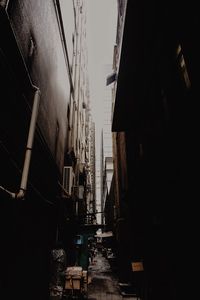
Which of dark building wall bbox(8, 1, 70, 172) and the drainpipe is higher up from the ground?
dark building wall bbox(8, 1, 70, 172)

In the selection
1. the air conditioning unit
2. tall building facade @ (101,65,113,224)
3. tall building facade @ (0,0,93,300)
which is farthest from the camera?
tall building facade @ (101,65,113,224)

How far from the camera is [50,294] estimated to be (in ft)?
32.6

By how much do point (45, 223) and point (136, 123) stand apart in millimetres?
7251

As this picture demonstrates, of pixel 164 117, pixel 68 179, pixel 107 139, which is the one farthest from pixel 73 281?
pixel 107 139

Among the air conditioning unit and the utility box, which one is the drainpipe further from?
the utility box

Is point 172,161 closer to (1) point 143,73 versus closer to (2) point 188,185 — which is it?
(2) point 188,185

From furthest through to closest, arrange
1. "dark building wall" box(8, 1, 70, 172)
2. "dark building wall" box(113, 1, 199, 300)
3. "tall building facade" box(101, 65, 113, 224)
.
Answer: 1. "tall building facade" box(101, 65, 113, 224)
2. "dark building wall" box(8, 1, 70, 172)
3. "dark building wall" box(113, 1, 199, 300)

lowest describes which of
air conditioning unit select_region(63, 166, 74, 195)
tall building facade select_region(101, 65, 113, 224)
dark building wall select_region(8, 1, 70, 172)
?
air conditioning unit select_region(63, 166, 74, 195)

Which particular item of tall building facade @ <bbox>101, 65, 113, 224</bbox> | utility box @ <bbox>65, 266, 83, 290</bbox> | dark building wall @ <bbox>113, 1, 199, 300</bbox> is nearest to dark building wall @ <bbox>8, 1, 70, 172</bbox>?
dark building wall @ <bbox>113, 1, 199, 300</bbox>

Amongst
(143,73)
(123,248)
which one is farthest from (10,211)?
(123,248)

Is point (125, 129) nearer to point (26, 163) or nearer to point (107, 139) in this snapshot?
point (26, 163)

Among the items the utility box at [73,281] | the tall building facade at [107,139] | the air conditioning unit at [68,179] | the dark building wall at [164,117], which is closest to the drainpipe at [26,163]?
the dark building wall at [164,117]

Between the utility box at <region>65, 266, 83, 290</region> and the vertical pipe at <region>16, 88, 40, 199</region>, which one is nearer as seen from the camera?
the vertical pipe at <region>16, 88, 40, 199</region>

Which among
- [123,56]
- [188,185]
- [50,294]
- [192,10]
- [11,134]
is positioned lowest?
[50,294]
